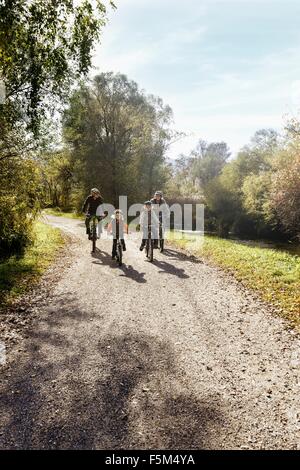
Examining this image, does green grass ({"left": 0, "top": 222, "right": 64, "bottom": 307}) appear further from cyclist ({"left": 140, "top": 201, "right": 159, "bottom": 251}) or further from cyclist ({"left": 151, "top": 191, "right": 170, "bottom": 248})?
cyclist ({"left": 151, "top": 191, "right": 170, "bottom": 248})

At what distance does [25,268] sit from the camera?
13148mm

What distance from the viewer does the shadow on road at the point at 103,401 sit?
4.34 m

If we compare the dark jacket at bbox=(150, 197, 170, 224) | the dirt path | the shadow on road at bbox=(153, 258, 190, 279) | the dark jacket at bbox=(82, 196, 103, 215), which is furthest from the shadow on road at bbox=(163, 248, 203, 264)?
the dirt path

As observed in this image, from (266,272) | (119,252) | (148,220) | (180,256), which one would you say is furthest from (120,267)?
(266,272)

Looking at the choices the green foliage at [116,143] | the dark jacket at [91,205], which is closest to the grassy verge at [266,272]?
the dark jacket at [91,205]

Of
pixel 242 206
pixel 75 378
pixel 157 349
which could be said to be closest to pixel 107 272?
Answer: pixel 157 349

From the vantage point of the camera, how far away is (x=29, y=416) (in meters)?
4.78

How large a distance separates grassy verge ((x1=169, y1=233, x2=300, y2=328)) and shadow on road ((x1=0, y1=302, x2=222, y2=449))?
13.2 ft

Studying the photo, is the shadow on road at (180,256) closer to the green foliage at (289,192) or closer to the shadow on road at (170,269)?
the shadow on road at (170,269)

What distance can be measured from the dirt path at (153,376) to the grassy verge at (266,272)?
24.1 inches

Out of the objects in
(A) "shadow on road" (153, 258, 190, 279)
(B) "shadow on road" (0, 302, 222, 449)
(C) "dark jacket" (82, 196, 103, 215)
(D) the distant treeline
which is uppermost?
(D) the distant treeline

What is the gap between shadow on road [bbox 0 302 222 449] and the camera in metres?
4.34

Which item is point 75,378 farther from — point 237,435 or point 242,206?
point 242,206

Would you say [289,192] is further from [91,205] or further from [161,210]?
[91,205]
